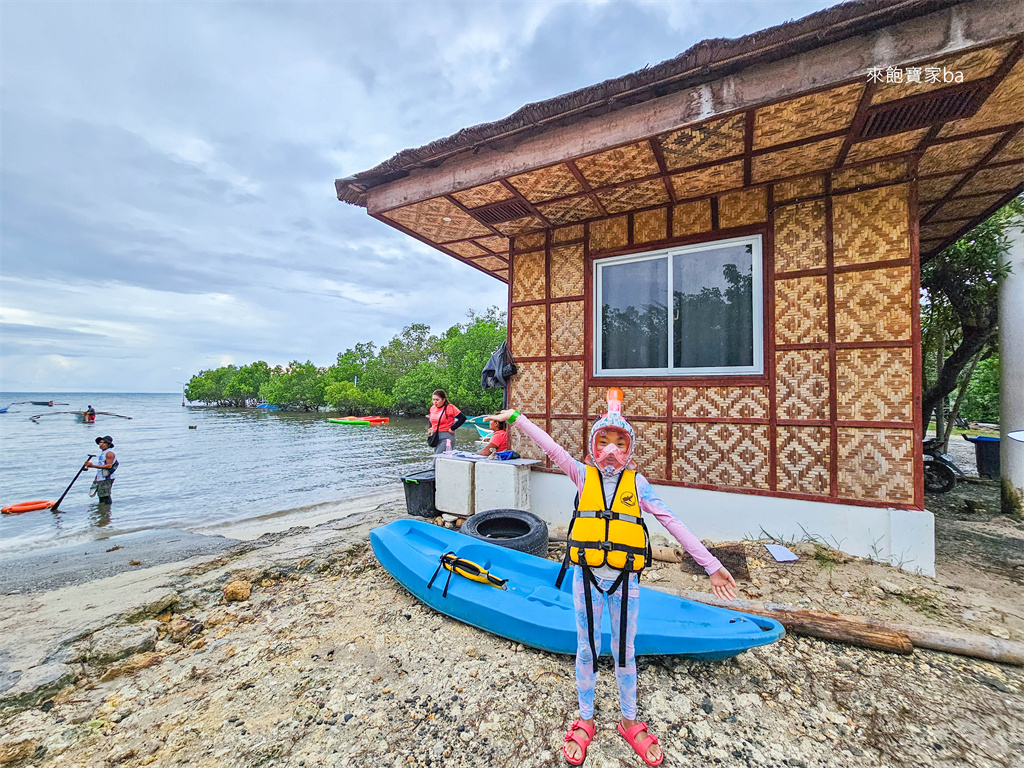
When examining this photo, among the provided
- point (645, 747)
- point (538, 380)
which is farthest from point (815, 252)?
point (645, 747)

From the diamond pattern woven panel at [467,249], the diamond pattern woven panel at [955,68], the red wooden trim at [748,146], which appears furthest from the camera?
the diamond pattern woven panel at [467,249]

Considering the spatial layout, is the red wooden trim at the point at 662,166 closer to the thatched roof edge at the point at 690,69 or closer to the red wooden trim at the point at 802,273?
the thatched roof edge at the point at 690,69

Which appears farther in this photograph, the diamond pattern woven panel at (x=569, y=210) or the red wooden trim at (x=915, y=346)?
the diamond pattern woven panel at (x=569, y=210)

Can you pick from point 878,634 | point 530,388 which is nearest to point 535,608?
point 878,634

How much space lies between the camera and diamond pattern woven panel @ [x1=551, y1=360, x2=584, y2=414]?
18.3 feet

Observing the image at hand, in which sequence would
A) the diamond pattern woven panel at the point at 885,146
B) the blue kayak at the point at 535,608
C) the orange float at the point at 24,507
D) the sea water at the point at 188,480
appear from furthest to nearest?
the orange float at the point at 24,507
the sea water at the point at 188,480
the diamond pattern woven panel at the point at 885,146
the blue kayak at the point at 535,608

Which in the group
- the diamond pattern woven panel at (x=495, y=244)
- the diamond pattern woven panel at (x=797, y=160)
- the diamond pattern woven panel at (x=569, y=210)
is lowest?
the diamond pattern woven panel at (x=797, y=160)

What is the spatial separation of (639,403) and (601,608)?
10.8ft

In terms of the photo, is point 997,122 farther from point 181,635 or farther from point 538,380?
point 181,635

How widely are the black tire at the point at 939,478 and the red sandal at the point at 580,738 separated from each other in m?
9.07

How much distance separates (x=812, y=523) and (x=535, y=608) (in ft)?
10.5

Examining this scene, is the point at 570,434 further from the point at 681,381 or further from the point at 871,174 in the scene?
the point at 871,174

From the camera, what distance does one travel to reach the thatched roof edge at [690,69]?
110 inches

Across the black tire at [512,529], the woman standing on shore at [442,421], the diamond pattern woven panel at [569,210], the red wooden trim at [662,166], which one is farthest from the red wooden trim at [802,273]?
the woman standing on shore at [442,421]
